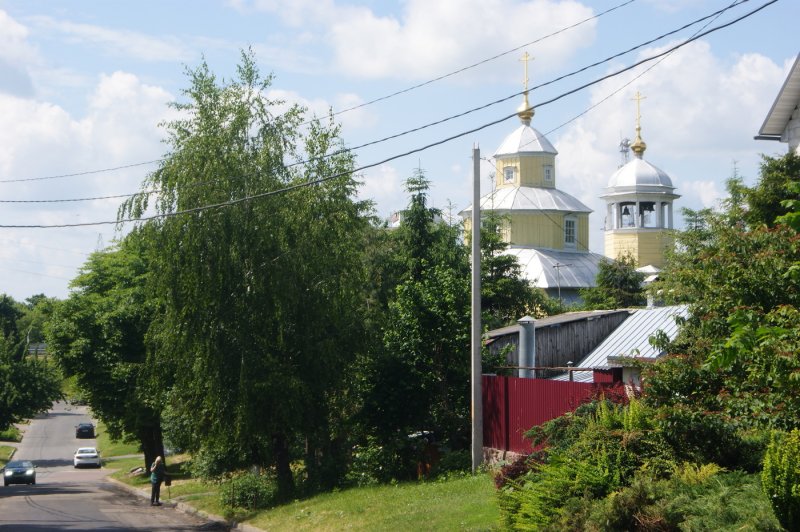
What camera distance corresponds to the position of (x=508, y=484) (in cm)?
1343

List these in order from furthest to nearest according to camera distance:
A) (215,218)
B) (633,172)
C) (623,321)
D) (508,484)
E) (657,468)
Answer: (633,172) → (623,321) → (215,218) → (508,484) → (657,468)

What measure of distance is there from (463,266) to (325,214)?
11.5 m

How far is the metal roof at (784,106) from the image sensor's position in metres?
16.9

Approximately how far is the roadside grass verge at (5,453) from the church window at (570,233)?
4029 cm

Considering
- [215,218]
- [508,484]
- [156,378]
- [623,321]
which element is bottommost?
[508,484]

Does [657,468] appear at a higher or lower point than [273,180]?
lower

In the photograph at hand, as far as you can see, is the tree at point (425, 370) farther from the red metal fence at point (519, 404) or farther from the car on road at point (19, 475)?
the car on road at point (19, 475)

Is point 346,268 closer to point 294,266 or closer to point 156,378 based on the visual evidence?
point 294,266

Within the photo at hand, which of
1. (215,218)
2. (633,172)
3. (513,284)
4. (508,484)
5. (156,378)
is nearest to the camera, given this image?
(508,484)

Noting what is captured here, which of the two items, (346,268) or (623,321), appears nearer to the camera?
(346,268)

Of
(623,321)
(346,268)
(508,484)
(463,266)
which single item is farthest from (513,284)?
(508,484)

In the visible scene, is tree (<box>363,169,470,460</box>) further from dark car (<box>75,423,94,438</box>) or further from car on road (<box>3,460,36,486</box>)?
dark car (<box>75,423,94,438</box>)

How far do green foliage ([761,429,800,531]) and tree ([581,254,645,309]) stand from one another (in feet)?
145

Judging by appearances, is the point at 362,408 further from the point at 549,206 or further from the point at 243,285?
the point at 549,206
